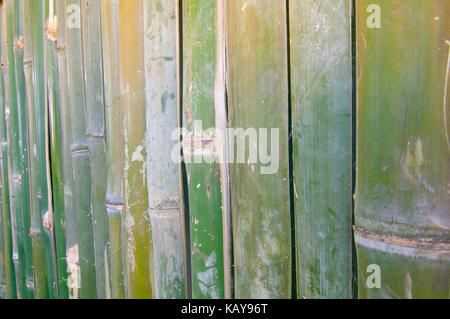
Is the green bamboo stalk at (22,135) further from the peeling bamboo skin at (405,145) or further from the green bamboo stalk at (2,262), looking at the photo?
the peeling bamboo skin at (405,145)

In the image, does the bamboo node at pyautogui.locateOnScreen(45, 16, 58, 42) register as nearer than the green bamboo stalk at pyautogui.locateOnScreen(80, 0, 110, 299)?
No

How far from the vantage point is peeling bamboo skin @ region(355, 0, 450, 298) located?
16.0 inches

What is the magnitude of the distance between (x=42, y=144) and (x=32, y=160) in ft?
0.39

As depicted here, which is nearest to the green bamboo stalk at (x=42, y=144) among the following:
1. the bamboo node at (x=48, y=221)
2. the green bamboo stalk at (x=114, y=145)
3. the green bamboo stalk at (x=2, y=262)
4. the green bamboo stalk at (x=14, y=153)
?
the bamboo node at (x=48, y=221)

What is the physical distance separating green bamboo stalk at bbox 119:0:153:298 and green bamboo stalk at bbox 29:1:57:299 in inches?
18.1

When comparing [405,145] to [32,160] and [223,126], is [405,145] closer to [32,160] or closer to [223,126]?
[223,126]

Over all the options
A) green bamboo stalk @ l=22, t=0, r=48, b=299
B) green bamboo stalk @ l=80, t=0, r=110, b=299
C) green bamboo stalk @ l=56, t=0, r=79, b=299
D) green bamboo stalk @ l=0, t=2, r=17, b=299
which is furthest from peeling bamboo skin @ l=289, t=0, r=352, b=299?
green bamboo stalk @ l=0, t=2, r=17, b=299

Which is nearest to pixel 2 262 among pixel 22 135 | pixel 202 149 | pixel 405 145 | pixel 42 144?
pixel 22 135

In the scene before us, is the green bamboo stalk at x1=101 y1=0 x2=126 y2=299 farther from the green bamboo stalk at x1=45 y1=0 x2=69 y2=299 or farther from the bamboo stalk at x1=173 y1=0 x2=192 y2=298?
the green bamboo stalk at x1=45 y1=0 x2=69 y2=299

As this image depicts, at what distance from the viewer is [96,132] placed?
836 millimetres

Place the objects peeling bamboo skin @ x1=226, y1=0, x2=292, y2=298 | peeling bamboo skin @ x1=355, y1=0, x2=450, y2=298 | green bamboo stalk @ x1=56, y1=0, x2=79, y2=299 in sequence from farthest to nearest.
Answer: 1. green bamboo stalk @ x1=56, y1=0, x2=79, y2=299
2. peeling bamboo skin @ x1=226, y1=0, x2=292, y2=298
3. peeling bamboo skin @ x1=355, y1=0, x2=450, y2=298
